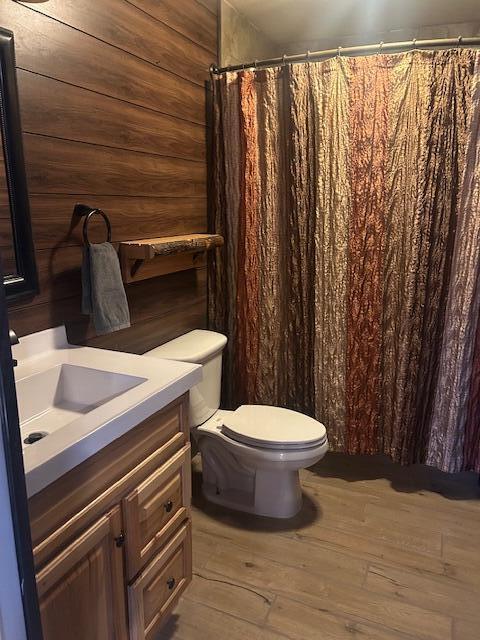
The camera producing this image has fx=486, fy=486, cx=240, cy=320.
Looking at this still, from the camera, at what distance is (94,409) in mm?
1283

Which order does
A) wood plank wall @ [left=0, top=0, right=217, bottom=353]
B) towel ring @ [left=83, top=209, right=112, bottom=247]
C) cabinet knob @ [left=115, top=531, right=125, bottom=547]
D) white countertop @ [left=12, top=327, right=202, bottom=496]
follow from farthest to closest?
towel ring @ [left=83, top=209, right=112, bottom=247]
wood plank wall @ [left=0, top=0, right=217, bottom=353]
cabinet knob @ [left=115, top=531, right=125, bottom=547]
white countertop @ [left=12, top=327, right=202, bottom=496]

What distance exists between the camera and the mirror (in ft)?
4.37

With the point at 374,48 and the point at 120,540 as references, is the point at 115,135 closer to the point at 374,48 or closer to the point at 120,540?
the point at 374,48

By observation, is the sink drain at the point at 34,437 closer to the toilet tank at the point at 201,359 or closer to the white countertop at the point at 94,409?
the white countertop at the point at 94,409

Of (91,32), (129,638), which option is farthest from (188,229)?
(129,638)

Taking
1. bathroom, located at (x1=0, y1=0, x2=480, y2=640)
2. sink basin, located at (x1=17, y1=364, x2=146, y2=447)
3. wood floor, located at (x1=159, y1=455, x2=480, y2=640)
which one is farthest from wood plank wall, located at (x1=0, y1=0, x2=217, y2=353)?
wood floor, located at (x1=159, y1=455, x2=480, y2=640)

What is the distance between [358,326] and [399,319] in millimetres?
189

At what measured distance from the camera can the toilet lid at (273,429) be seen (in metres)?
→ 1.98

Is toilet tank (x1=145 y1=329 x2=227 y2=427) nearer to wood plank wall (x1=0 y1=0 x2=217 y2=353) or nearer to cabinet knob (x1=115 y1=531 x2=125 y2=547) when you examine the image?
wood plank wall (x1=0 y1=0 x2=217 y2=353)

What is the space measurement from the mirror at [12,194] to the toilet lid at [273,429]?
3.40ft

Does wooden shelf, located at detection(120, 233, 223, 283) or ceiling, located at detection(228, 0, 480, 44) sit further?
ceiling, located at detection(228, 0, 480, 44)

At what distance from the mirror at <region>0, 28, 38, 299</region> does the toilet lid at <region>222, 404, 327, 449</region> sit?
Result: 104 centimetres

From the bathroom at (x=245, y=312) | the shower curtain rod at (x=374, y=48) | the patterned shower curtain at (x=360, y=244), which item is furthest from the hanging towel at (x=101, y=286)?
the shower curtain rod at (x=374, y=48)

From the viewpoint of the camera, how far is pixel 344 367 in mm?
2365
